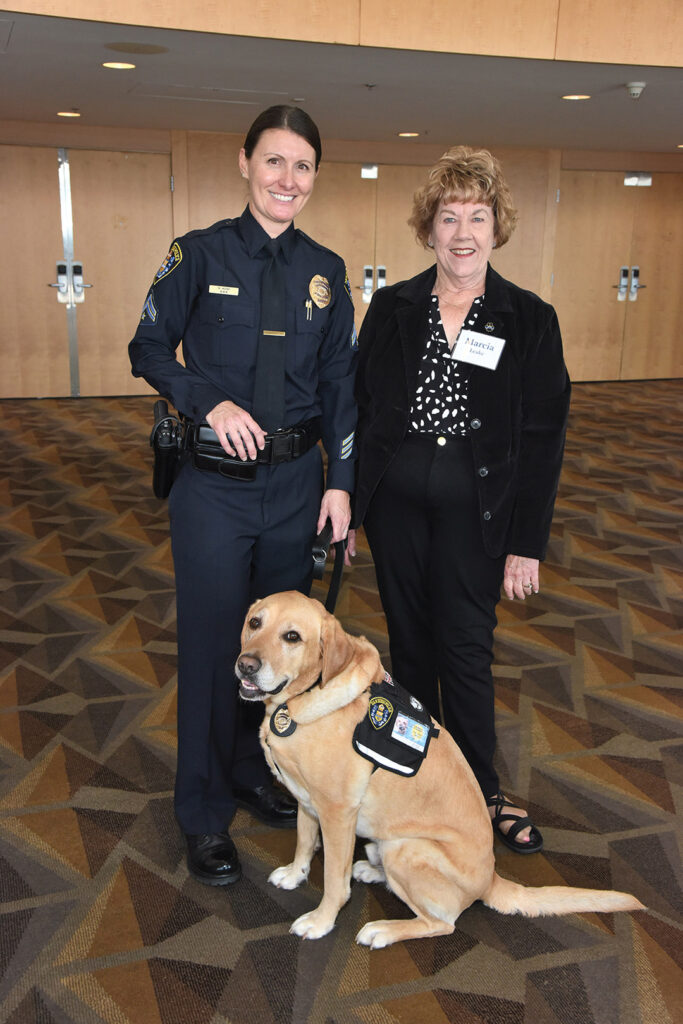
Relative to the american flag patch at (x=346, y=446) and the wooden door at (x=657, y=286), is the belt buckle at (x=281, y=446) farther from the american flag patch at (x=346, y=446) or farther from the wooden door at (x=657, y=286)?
the wooden door at (x=657, y=286)

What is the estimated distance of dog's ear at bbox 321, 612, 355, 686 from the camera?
6.07 feet

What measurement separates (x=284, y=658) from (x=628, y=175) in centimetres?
1127

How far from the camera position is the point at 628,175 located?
440 inches

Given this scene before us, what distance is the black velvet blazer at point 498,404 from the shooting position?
6.91 ft

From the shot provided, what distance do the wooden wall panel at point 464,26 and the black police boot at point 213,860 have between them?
4.56m

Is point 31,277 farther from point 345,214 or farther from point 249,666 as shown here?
point 249,666

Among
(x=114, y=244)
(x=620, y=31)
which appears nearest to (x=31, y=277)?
(x=114, y=244)

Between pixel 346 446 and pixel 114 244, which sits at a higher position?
pixel 114 244

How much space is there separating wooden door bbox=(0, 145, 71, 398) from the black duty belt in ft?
28.2

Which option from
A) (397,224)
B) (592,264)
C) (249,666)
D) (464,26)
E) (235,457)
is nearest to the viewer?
(249,666)

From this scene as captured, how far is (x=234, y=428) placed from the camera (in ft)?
6.25

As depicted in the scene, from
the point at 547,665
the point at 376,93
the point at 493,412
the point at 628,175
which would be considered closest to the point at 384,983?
the point at 493,412

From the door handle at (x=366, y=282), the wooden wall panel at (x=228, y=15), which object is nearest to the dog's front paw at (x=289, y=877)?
the wooden wall panel at (x=228, y=15)

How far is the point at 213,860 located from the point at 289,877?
0.21m
